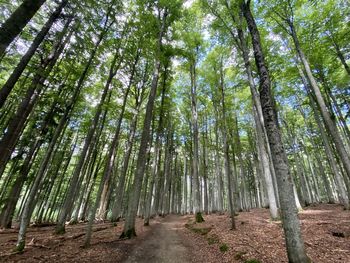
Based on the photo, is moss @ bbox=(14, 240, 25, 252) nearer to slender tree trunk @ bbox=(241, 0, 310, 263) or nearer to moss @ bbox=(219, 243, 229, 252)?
moss @ bbox=(219, 243, 229, 252)

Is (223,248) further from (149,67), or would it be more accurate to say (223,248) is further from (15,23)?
(149,67)

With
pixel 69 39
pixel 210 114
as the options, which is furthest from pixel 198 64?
pixel 69 39

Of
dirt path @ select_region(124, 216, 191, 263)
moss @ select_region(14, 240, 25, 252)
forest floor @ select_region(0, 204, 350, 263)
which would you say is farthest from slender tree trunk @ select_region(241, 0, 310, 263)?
moss @ select_region(14, 240, 25, 252)

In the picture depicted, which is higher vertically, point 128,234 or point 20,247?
point 128,234

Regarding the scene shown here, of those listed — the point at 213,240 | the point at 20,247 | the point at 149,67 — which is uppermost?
the point at 149,67

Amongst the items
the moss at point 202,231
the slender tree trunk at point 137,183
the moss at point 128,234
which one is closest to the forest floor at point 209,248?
the moss at point 128,234

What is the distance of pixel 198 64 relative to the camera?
1861 centimetres

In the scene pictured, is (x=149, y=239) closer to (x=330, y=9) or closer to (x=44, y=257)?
(x=44, y=257)

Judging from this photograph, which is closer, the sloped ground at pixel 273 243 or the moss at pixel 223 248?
the sloped ground at pixel 273 243

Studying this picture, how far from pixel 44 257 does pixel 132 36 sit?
11915mm

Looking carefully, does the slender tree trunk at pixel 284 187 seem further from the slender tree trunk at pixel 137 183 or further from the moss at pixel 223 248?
the slender tree trunk at pixel 137 183

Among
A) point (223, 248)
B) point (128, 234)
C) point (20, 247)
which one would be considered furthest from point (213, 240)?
point (20, 247)

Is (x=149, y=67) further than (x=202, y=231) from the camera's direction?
Yes

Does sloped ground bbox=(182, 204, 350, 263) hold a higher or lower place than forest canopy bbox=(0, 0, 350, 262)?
lower
